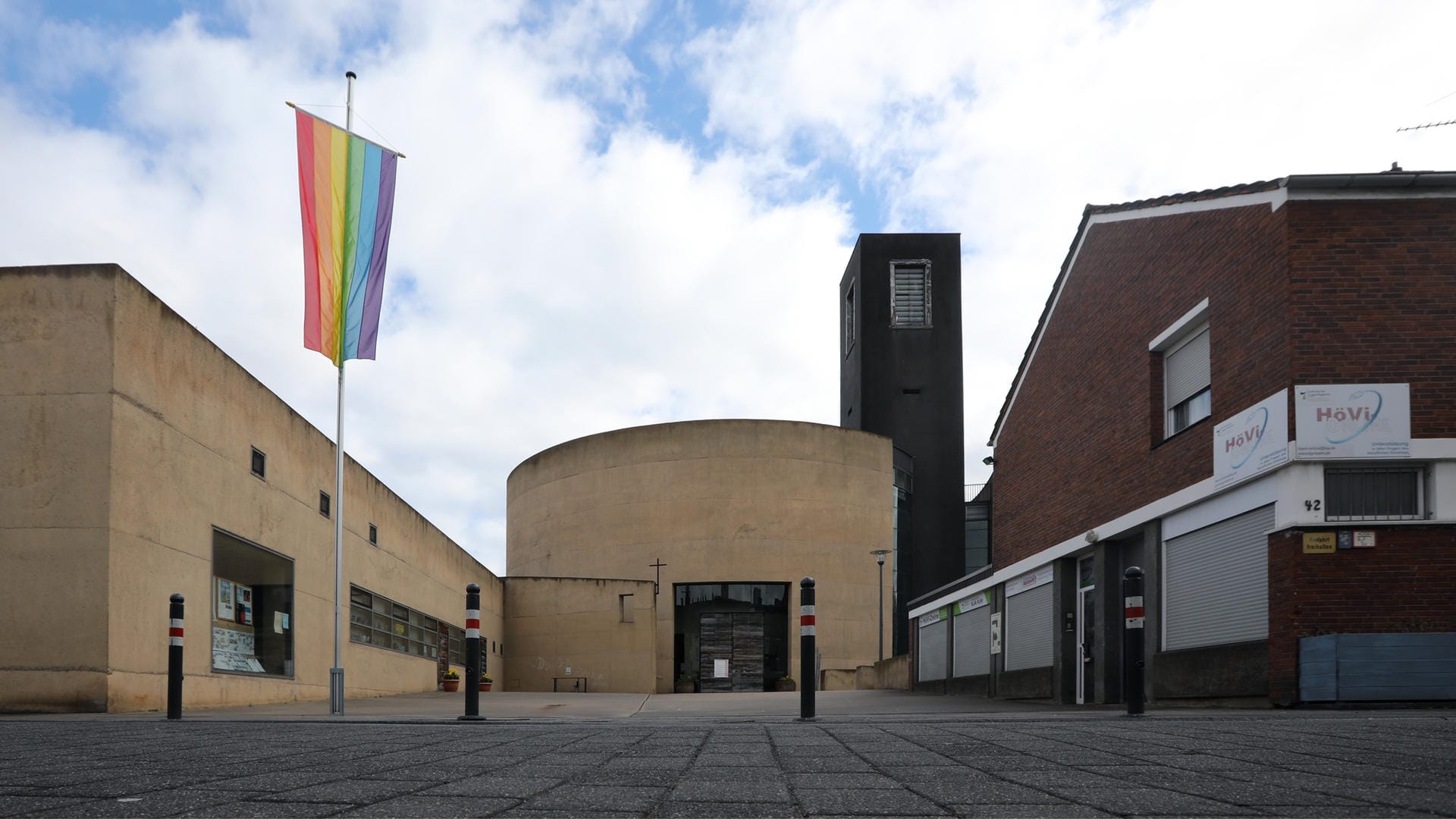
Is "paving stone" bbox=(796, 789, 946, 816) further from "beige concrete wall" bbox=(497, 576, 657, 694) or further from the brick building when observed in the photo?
"beige concrete wall" bbox=(497, 576, 657, 694)

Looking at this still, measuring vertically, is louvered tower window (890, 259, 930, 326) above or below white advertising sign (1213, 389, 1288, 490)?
above

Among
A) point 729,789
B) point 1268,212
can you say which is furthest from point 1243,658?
point 729,789

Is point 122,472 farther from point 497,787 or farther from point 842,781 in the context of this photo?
point 842,781

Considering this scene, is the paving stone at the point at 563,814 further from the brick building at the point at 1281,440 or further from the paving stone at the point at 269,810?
the brick building at the point at 1281,440

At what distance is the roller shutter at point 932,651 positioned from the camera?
2878 centimetres

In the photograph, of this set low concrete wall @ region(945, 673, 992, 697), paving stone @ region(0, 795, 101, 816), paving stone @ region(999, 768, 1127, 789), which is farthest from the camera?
low concrete wall @ region(945, 673, 992, 697)

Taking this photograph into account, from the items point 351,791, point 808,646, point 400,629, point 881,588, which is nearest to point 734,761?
point 351,791

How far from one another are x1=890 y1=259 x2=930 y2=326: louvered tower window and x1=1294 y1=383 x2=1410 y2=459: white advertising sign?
36.4 meters

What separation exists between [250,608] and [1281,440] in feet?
43.4

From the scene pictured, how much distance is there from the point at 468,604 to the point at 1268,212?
976 centimetres

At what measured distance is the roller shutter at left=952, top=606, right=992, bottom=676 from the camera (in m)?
25.1

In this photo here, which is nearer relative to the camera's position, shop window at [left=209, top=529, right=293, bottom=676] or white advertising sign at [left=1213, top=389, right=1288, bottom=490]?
white advertising sign at [left=1213, top=389, right=1288, bottom=490]

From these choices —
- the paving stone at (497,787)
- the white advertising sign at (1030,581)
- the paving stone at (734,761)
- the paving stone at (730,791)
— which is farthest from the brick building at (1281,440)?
the paving stone at (497,787)

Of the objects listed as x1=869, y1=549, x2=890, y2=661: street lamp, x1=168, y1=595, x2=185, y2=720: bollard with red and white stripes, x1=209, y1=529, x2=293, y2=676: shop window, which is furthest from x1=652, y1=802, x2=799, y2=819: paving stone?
x1=869, y1=549, x2=890, y2=661: street lamp
